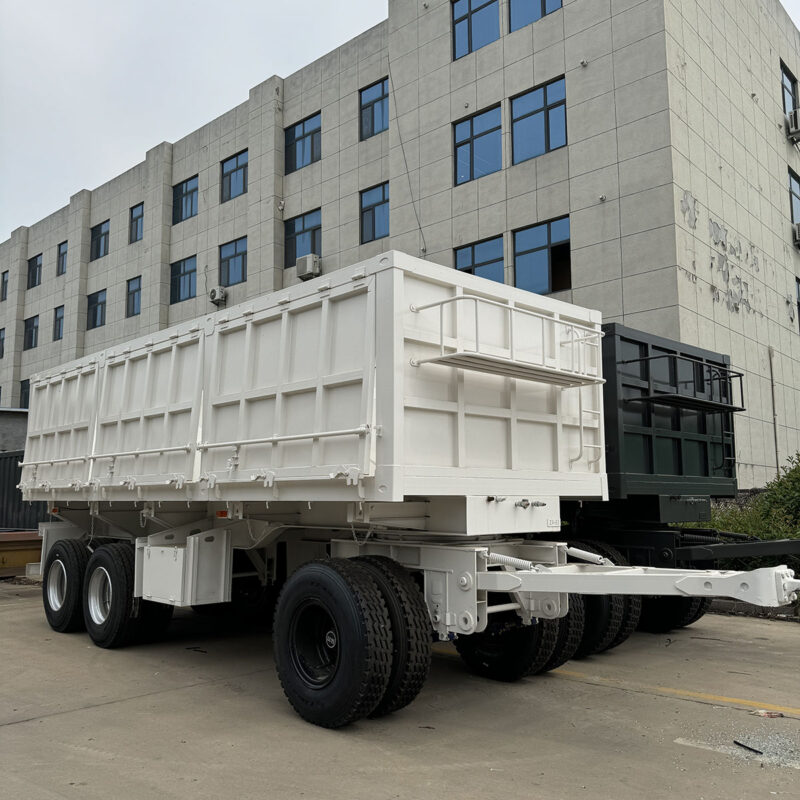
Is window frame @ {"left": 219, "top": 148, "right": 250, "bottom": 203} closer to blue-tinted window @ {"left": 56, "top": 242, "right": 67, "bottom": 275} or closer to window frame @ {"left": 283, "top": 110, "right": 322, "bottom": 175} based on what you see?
window frame @ {"left": 283, "top": 110, "right": 322, "bottom": 175}

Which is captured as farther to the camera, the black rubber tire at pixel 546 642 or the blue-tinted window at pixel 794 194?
the blue-tinted window at pixel 794 194

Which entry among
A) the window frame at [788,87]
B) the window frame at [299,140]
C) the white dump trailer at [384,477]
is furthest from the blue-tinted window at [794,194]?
the white dump trailer at [384,477]

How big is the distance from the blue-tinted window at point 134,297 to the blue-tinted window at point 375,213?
40.9ft

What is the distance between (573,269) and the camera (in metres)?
17.9

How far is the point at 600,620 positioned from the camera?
25.0 feet

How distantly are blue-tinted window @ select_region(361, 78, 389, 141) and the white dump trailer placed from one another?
16438 millimetres

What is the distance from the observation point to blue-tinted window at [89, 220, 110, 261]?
3497 cm

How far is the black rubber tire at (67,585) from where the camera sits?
9406 mm

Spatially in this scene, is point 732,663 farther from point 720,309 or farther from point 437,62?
point 437,62

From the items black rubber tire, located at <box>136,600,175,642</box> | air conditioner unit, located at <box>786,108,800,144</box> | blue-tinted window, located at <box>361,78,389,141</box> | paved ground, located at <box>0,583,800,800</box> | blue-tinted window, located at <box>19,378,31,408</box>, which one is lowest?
paved ground, located at <box>0,583,800,800</box>

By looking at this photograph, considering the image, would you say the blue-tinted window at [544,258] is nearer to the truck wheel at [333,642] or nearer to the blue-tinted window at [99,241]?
the truck wheel at [333,642]

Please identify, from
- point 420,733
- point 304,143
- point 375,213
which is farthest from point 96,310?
point 420,733

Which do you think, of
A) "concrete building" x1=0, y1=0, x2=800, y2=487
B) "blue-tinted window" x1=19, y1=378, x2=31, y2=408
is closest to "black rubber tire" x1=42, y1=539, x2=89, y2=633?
"concrete building" x1=0, y1=0, x2=800, y2=487

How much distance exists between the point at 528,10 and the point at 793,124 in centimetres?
892
